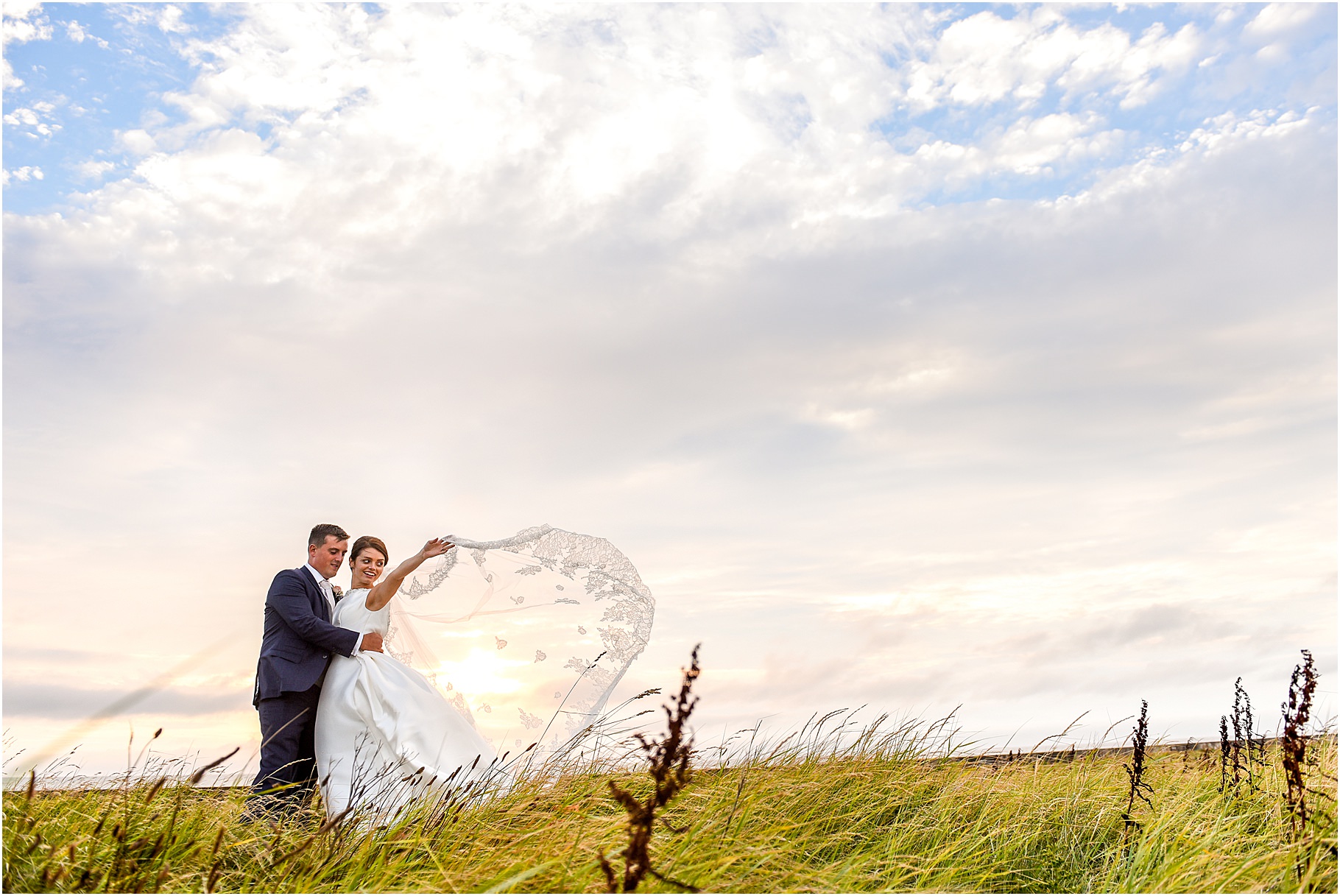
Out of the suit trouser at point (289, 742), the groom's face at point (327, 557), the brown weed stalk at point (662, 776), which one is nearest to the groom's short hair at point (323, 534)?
the groom's face at point (327, 557)

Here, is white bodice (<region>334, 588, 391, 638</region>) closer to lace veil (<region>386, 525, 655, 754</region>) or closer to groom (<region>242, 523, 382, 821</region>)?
groom (<region>242, 523, 382, 821</region>)

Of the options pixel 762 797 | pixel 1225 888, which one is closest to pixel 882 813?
pixel 762 797

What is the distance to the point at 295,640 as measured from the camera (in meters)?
6.02

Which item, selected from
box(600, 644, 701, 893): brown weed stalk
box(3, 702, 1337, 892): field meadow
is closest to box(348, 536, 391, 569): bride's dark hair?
box(3, 702, 1337, 892): field meadow

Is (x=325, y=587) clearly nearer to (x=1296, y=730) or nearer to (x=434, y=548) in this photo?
(x=434, y=548)

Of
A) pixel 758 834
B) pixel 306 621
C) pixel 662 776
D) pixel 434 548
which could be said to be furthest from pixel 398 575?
pixel 662 776

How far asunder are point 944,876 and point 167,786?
14.6 ft

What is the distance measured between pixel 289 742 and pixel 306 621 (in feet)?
2.62

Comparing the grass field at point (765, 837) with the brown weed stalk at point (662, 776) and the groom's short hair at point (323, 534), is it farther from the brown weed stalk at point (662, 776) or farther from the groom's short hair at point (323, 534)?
the groom's short hair at point (323, 534)

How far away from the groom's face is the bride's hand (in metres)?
0.78

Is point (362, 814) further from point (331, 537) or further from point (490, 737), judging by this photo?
point (331, 537)

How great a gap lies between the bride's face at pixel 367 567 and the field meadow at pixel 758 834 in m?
1.43

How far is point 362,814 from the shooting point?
493 cm

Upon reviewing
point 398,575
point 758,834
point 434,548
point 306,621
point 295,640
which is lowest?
point 758,834
